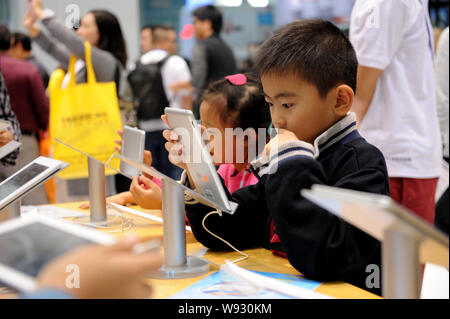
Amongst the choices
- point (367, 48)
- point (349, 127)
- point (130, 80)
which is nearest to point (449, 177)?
point (367, 48)

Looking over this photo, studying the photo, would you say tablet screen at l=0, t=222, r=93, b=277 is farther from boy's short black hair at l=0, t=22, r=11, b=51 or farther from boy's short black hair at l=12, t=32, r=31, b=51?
boy's short black hair at l=12, t=32, r=31, b=51

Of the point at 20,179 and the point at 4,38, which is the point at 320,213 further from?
the point at 4,38

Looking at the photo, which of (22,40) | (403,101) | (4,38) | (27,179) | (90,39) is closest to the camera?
(27,179)

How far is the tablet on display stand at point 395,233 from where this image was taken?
0.54 metres

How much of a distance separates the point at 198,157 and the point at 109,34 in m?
1.94

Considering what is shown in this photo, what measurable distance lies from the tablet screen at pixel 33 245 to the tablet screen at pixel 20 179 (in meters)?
0.57

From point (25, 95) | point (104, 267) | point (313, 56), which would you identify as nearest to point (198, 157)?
point (313, 56)

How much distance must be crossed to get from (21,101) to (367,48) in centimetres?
211

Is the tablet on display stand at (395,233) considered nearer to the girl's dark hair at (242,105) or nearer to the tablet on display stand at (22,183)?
the tablet on display stand at (22,183)

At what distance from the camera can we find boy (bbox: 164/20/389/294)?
976 millimetres

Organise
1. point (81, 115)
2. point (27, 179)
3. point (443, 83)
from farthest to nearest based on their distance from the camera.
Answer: point (443, 83)
point (81, 115)
point (27, 179)

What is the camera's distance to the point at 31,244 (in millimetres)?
577
